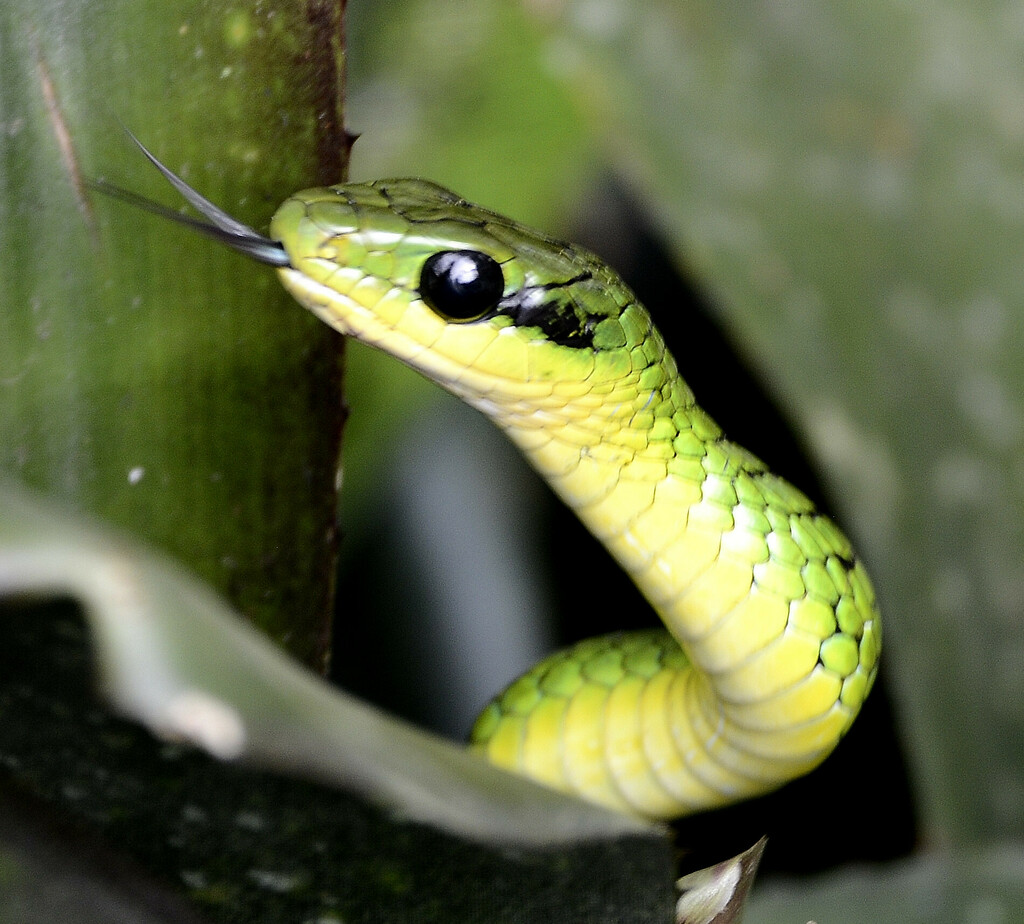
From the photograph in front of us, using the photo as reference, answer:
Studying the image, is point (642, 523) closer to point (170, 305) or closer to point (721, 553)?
point (721, 553)

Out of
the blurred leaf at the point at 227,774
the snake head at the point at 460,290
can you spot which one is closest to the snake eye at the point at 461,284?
the snake head at the point at 460,290

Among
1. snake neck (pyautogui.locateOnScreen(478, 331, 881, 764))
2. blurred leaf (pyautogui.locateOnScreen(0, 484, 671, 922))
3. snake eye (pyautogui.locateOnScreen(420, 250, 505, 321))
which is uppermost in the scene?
snake eye (pyautogui.locateOnScreen(420, 250, 505, 321))

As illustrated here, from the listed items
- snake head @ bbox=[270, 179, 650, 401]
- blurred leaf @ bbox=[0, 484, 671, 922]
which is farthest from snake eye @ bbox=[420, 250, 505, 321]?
blurred leaf @ bbox=[0, 484, 671, 922]

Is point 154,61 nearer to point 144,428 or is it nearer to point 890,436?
point 144,428

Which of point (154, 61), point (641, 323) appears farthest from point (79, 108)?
point (641, 323)

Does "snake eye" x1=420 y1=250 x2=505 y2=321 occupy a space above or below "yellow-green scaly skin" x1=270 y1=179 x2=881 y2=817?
above

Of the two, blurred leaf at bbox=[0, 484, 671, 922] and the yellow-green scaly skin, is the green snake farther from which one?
blurred leaf at bbox=[0, 484, 671, 922]

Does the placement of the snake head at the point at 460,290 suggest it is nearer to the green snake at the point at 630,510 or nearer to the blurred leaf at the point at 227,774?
the green snake at the point at 630,510
